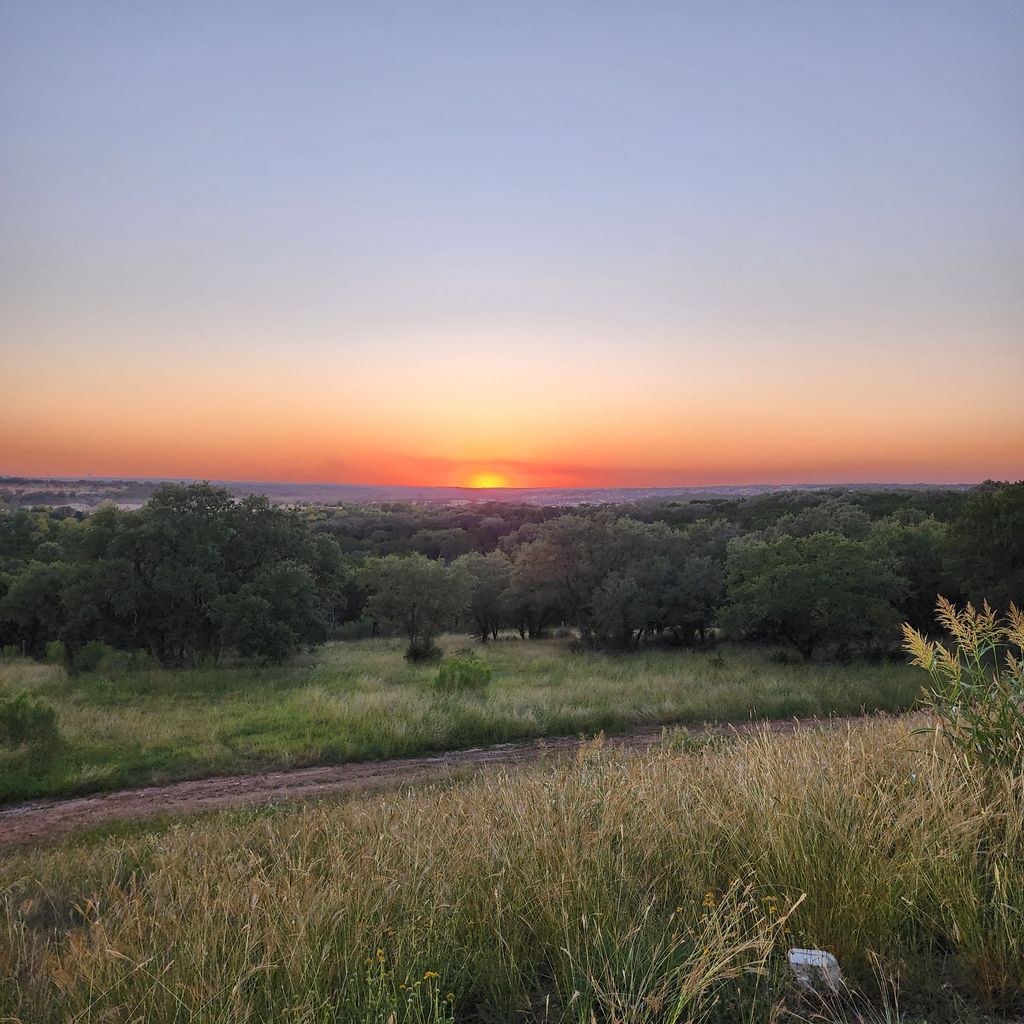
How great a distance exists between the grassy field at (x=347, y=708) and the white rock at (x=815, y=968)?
12.9m

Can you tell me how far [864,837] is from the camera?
3379mm

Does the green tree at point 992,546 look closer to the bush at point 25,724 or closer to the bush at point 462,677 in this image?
the bush at point 462,677

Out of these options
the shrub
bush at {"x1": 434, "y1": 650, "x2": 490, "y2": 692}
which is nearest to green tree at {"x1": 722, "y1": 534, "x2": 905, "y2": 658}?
bush at {"x1": 434, "y1": 650, "x2": 490, "y2": 692}

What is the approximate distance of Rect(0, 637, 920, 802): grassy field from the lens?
564 inches

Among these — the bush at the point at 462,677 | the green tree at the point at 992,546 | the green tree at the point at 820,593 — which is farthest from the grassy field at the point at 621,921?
the green tree at the point at 820,593

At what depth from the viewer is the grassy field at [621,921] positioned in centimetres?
261

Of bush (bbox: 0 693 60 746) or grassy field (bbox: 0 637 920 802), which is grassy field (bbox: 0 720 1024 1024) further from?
bush (bbox: 0 693 60 746)

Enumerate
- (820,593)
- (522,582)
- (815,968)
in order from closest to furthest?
1. (815,968)
2. (820,593)
3. (522,582)

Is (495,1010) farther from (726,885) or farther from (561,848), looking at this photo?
(726,885)

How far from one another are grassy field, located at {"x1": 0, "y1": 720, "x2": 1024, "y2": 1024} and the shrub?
0.17m

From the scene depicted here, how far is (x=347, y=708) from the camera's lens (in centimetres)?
1797

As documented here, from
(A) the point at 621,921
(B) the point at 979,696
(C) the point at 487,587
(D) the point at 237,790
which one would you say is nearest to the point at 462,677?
(D) the point at 237,790

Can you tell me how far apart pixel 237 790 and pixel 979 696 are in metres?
12.0

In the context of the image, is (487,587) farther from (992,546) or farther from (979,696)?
(979,696)
